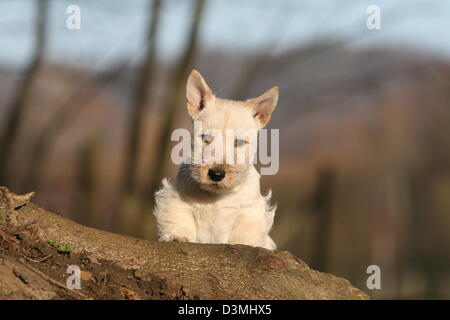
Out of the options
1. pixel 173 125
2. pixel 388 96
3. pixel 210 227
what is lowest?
pixel 210 227

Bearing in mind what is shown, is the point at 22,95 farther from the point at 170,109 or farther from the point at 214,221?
the point at 214,221

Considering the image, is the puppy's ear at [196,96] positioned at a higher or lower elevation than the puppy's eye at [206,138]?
higher

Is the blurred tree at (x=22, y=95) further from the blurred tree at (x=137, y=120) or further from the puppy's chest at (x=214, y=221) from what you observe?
the puppy's chest at (x=214, y=221)

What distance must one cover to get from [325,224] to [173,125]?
15.3 ft

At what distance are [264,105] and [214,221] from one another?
1.32 meters

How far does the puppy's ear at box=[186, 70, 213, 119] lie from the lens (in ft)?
21.2

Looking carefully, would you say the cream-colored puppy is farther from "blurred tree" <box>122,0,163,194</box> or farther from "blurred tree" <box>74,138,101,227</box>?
"blurred tree" <box>74,138,101,227</box>

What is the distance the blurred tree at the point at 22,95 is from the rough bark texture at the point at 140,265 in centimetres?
870

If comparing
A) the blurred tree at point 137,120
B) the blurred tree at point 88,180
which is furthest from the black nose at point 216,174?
the blurred tree at point 88,180

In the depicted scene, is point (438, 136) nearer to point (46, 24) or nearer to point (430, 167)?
point (430, 167)

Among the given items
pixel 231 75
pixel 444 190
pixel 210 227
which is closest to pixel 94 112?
pixel 231 75

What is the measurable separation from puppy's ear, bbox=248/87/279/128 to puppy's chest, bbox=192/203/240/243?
3.32ft

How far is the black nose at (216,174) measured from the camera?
5.86 m

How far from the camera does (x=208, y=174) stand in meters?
5.88
